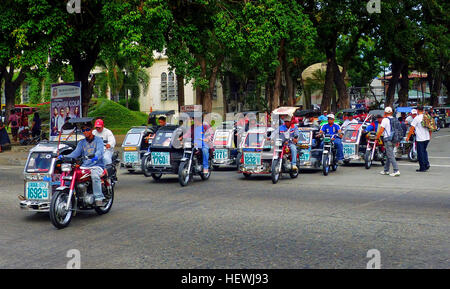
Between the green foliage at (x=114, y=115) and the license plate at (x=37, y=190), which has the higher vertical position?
the green foliage at (x=114, y=115)

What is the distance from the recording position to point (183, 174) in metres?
14.2

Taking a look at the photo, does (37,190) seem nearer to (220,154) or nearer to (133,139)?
(133,139)

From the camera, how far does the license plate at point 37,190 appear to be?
9695mm

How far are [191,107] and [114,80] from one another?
104 ft

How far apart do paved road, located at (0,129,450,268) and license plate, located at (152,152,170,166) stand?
772mm

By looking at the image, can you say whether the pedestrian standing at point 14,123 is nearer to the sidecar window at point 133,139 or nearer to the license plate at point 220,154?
the sidecar window at point 133,139

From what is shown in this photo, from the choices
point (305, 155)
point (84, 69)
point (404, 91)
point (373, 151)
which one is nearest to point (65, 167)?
point (305, 155)

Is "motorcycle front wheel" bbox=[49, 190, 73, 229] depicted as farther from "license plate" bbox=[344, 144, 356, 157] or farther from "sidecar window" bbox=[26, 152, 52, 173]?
"license plate" bbox=[344, 144, 356, 157]

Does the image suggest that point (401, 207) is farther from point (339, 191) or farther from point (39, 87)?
point (39, 87)

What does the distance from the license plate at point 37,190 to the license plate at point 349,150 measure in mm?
11294

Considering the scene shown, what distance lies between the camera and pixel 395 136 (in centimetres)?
1580

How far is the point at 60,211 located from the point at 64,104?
15368 mm

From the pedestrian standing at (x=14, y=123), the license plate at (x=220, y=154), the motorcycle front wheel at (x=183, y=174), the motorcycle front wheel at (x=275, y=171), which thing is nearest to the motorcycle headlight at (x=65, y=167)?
the motorcycle front wheel at (x=183, y=174)

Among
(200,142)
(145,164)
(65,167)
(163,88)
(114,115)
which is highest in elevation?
(163,88)
